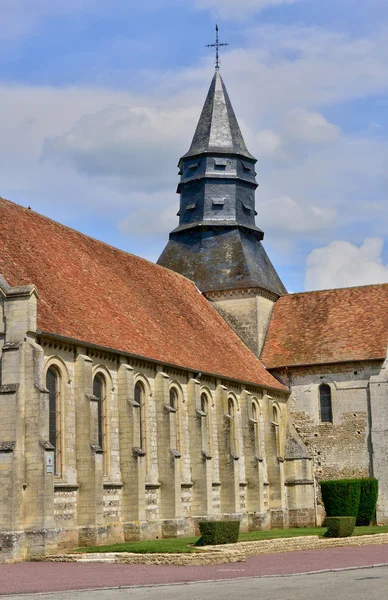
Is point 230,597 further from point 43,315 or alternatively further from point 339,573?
point 43,315

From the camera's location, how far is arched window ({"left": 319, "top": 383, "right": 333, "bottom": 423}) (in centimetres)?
4422

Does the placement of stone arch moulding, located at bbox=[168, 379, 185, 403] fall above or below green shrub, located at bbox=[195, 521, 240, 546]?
above

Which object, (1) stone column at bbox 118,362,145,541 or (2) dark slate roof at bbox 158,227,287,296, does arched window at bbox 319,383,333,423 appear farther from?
(1) stone column at bbox 118,362,145,541

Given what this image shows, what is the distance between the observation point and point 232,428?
128 ft

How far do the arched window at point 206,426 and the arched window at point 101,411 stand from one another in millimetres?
6200

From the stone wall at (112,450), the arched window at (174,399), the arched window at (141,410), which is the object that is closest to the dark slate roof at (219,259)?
the stone wall at (112,450)

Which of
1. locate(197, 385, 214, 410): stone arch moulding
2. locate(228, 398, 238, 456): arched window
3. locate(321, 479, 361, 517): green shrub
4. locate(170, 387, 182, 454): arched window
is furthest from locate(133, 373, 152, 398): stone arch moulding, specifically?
locate(321, 479, 361, 517): green shrub

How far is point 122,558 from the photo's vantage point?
2325cm

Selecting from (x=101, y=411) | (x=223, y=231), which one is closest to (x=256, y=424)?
(x=223, y=231)

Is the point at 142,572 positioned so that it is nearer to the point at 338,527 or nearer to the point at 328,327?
the point at 338,527

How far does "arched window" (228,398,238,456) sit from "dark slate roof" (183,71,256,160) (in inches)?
597

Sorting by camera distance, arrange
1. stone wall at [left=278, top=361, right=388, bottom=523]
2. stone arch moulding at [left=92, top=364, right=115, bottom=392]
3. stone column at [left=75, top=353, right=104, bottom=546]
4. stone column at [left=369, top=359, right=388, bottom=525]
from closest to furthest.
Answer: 1. stone column at [left=75, top=353, right=104, bottom=546]
2. stone arch moulding at [left=92, top=364, right=115, bottom=392]
3. stone column at [left=369, top=359, right=388, bottom=525]
4. stone wall at [left=278, top=361, right=388, bottom=523]

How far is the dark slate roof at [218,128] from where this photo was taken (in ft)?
161

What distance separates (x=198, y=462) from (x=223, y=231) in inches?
635
